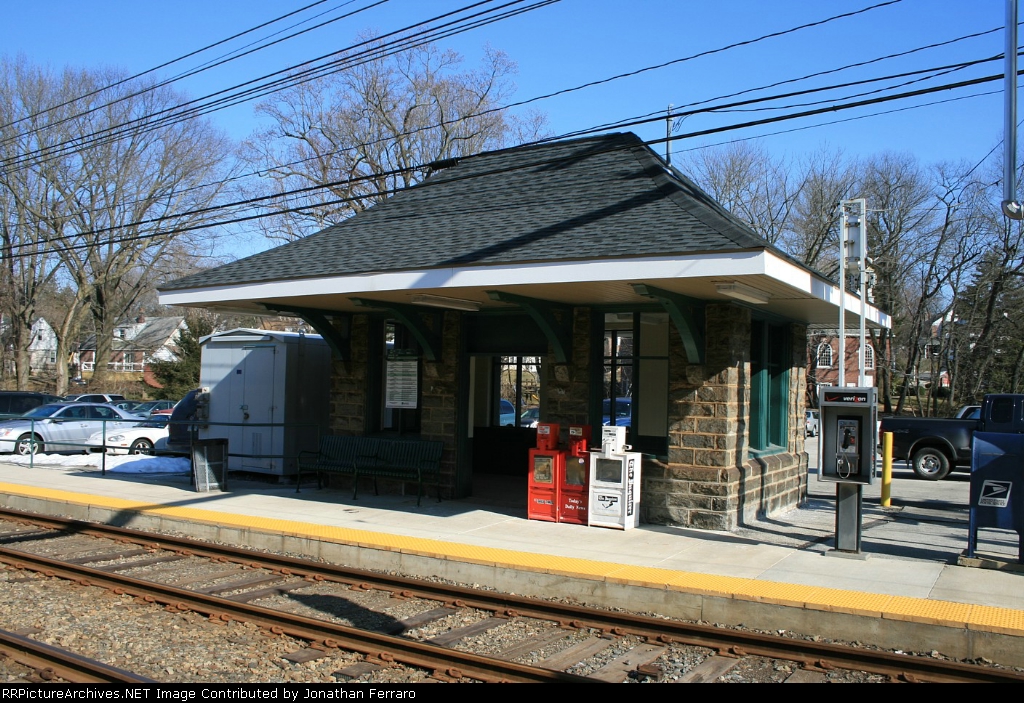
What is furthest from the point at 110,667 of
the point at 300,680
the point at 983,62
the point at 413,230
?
the point at 983,62

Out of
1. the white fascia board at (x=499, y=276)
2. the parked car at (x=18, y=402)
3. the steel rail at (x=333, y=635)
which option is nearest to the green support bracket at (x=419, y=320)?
the white fascia board at (x=499, y=276)

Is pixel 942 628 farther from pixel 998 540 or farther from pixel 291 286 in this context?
pixel 291 286

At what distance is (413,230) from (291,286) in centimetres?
209

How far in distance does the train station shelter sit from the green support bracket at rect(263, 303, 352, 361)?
35 mm

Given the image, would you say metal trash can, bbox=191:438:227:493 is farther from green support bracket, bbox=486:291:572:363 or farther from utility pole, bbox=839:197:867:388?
utility pole, bbox=839:197:867:388

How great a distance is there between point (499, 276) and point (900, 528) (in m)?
6.50

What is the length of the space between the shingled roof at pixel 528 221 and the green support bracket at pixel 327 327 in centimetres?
86

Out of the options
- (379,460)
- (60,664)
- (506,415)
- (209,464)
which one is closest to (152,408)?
(506,415)

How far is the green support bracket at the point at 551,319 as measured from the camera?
10512 millimetres

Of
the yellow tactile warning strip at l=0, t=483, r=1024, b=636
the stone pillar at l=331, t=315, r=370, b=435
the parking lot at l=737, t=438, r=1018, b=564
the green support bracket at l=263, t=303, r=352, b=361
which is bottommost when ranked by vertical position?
the parking lot at l=737, t=438, r=1018, b=564

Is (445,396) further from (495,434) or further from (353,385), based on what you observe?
(495,434)

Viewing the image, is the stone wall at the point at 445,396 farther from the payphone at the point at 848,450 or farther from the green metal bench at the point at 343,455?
the payphone at the point at 848,450

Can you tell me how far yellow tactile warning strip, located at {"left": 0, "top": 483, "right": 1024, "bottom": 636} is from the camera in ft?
21.2

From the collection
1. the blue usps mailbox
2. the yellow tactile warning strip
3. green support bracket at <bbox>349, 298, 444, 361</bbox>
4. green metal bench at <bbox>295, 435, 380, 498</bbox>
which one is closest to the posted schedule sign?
green support bracket at <bbox>349, 298, 444, 361</bbox>
